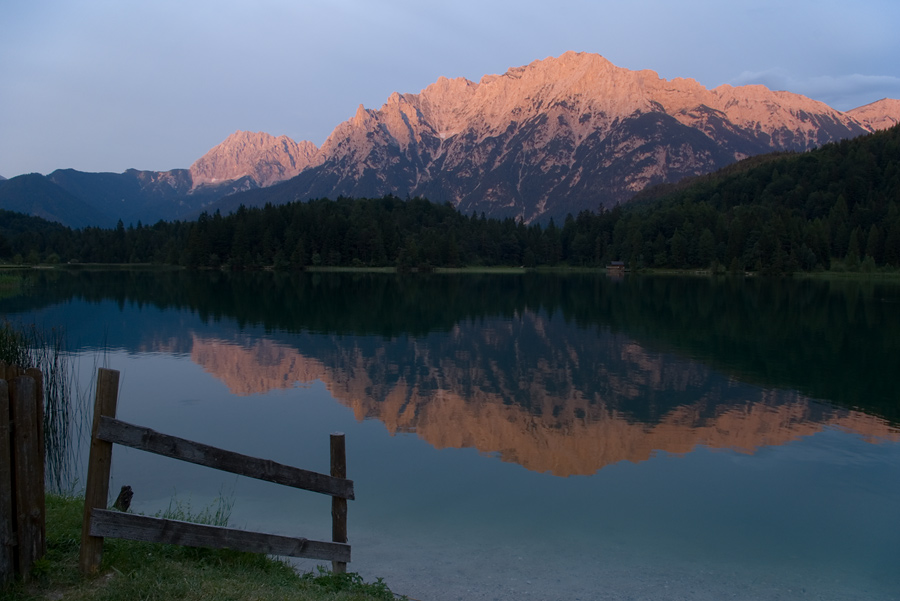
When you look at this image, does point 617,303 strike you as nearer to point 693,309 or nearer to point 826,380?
point 693,309

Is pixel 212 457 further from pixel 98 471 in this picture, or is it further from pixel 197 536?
pixel 98 471

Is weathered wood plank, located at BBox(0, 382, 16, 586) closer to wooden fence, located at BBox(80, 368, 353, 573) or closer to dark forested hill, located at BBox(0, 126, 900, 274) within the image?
wooden fence, located at BBox(80, 368, 353, 573)

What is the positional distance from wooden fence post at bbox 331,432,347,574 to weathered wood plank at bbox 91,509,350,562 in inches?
6.3

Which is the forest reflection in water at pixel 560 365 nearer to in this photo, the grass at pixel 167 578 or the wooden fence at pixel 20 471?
the grass at pixel 167 578

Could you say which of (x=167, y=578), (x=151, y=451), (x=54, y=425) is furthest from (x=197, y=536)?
(x=54, y=425)

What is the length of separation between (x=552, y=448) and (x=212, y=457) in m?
11.9

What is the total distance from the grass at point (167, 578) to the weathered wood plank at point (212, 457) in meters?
1.19

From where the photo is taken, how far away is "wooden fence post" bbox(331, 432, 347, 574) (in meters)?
8.63

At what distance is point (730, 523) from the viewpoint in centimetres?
1288

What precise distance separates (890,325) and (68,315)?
60269mm

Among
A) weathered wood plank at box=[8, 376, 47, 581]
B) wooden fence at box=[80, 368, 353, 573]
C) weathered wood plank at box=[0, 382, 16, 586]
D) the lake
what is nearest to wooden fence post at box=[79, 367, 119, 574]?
wooden fence at box=[80, 368, 353, 573]

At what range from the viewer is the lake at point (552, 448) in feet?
36.2

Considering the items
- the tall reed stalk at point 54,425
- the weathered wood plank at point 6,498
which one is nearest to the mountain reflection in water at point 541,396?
the tall reed stalk at point 54,425

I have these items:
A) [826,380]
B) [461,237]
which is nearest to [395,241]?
[461,237]
